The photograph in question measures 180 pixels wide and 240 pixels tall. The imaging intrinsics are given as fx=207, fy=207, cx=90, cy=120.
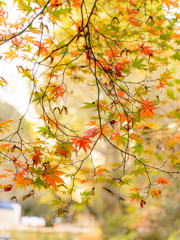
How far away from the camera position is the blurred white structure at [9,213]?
667 cm

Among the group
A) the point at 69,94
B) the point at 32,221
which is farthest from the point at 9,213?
the point at 69,94

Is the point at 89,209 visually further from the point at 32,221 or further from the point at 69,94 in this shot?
the point at 69,94

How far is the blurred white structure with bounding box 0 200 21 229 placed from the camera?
6671 millimetres

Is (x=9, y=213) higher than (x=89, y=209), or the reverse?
(x=89, y=209)

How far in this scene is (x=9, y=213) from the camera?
6844 mm

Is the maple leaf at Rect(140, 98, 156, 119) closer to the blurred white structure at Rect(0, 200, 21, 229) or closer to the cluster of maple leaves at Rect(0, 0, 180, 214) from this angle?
the cluster of maple leaves at Rect(0, 0, 180, 214)

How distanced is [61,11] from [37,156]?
58cm

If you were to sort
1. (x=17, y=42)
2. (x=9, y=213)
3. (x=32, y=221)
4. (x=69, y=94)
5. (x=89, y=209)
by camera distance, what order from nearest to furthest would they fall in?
(x=17, y=42) < (x=69, y=94) < (x=89, y=209) < (x=32, y=221) < (x=9, y=213)

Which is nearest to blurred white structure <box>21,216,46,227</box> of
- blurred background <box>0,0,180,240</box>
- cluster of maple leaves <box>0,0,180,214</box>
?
blurred background <box>0,0,180,240</box>

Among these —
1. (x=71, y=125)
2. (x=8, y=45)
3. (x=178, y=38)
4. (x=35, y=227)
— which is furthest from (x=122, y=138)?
(x=35, y=227)

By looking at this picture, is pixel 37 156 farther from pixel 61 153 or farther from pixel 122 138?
pixel 122 138

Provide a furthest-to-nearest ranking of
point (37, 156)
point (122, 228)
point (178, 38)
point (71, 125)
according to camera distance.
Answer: point (122, 228) < point (71, 125) < point (178, 38) < point (37, 156)

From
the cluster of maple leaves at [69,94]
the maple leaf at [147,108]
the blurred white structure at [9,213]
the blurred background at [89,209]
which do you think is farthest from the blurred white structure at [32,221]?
the maple leaf at [147,108]

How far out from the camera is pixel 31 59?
45.8 inches
